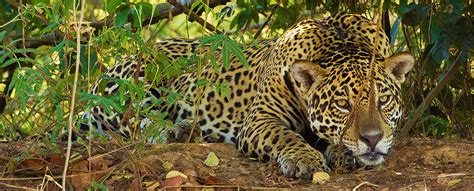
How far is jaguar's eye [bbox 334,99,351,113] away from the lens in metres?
7.44

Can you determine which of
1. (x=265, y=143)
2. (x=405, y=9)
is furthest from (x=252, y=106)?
(x=405, y=9)

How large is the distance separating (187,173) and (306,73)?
1.26m

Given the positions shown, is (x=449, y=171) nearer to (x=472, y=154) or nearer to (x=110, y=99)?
(x=472, y=154)

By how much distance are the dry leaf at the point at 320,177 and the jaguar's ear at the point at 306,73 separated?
38.2 inches

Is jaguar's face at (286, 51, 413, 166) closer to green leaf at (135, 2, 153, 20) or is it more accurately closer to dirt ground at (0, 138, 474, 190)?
dirt ground at (0, 138, 474, 190)

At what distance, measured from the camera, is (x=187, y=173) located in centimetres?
704

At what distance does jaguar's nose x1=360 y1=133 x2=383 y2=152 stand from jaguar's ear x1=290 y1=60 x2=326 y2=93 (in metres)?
0.78

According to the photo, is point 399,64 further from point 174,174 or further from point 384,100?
point 174,174

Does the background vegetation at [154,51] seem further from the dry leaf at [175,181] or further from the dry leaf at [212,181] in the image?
the dry leaf at [212,181]

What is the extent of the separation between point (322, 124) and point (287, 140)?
10.6 inches

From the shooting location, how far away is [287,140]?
768 centimetres

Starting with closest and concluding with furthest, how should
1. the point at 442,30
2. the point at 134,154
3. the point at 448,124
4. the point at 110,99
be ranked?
the point at 110,99
the point at 134,154
the point at 442,30
the point at 448,124

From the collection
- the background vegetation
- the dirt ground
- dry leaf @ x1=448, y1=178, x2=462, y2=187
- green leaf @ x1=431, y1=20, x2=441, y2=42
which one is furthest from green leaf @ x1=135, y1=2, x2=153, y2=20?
dry leaf @ x1=448, y1=178, x2=462, y2=187

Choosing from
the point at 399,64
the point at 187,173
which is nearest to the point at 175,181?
the point at 187,173
